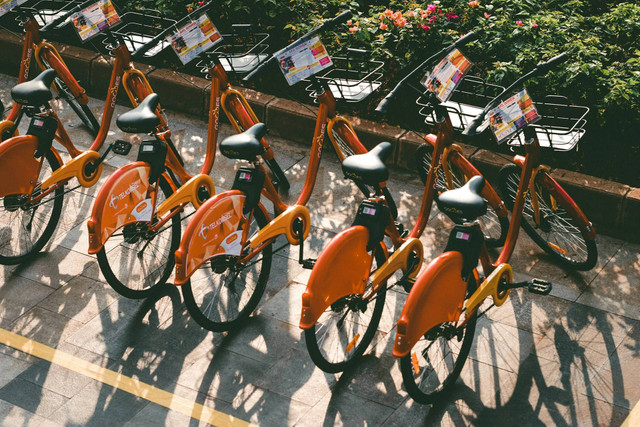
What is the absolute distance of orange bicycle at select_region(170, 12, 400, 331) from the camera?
5.09m

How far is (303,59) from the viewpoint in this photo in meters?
5.78

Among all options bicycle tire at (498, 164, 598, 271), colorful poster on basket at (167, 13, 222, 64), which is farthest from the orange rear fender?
bicycle tire at (498, 164, 598, 271)

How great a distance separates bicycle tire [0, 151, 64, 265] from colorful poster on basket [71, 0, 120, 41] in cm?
114

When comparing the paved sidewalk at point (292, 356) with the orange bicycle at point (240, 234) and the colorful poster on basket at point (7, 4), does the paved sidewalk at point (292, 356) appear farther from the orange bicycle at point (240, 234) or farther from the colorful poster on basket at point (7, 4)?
the colorful poster on basket at point (7, 4)

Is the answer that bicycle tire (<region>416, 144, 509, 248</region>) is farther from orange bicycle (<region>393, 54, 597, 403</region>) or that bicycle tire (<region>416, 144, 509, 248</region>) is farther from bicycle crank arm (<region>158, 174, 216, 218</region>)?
bicycle crank arm (<region>158, 174, 216, 218</region>)

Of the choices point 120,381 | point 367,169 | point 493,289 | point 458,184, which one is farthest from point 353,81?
point 120,381

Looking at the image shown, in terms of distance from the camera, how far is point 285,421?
493 centimetres

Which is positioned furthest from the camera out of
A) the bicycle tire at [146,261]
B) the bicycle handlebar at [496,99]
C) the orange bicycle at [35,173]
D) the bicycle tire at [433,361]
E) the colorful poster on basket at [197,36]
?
the colorful poster on basket at [197,36]

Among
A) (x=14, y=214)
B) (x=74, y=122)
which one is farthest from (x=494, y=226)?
(x=74, y=122)

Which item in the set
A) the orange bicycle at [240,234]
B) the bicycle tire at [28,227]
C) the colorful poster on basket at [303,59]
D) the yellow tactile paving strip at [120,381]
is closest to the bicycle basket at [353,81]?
the colorful poster on basket at [303,59]

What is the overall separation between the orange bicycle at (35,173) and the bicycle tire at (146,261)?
0.58m

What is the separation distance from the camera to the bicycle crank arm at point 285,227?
5.46 m

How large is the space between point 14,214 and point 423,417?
378cm

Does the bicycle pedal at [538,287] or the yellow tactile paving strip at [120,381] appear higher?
the yellow tactile paving strip at [120,381]
